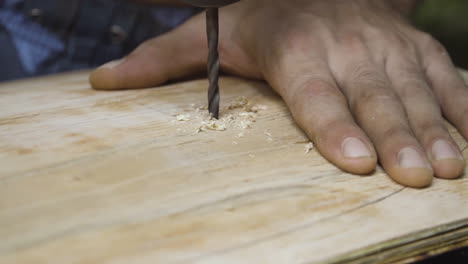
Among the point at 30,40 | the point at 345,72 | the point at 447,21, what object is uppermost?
the point at 345,72

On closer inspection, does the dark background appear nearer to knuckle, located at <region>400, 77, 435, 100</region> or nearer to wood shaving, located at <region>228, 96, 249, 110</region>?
knuckle, located at <region>400, 77, 435, 100</region>

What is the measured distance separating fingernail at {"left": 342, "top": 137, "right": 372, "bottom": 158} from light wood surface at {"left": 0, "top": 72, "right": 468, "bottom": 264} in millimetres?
30

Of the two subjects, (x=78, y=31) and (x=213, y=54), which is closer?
(x=213, y=54)

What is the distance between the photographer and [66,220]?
56 cm

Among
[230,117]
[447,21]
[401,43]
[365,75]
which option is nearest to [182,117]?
[230,117]

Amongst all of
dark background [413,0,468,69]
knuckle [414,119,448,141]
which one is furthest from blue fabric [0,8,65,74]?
dark background [413,0,468,69]

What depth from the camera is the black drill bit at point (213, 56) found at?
0.82 metres

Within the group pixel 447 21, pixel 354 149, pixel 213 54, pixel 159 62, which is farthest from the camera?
pixel 447 21

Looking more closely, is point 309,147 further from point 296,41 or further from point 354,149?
point 296,41

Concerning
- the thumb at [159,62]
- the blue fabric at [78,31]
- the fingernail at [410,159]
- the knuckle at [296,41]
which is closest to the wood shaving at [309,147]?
the fingernail at [410,159]

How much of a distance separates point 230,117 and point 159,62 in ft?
0.86

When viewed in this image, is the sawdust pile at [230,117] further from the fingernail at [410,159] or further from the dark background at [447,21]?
the dark background at [447,21]

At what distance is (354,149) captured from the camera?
0.73m

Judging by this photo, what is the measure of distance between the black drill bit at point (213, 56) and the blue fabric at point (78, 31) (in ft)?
2.29
